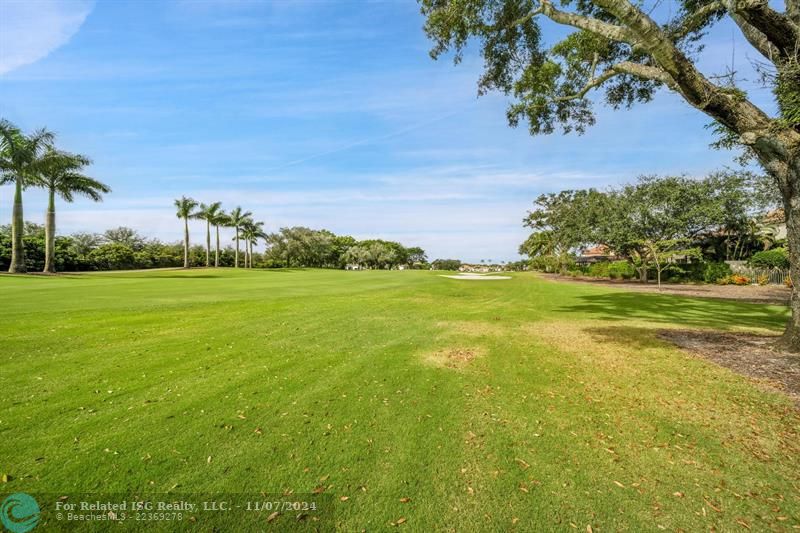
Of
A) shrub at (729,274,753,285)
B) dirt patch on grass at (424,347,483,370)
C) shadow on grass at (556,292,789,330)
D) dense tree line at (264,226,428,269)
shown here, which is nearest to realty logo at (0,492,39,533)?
dirt patch on grass at (424,347,483,370)

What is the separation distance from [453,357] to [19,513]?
5.99m

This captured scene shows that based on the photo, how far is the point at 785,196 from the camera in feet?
22.8

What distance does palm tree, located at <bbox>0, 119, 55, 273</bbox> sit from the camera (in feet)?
92.0

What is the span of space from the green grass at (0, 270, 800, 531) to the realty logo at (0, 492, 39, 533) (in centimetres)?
15

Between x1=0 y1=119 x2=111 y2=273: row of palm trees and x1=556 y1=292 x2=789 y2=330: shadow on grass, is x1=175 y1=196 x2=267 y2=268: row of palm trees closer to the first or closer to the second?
x1=0 y1=119 x2=111 y2=273: row of palm trees

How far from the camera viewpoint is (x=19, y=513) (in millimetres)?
2578

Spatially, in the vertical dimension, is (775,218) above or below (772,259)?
above

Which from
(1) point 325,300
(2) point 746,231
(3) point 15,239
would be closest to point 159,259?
(3) point 15,239

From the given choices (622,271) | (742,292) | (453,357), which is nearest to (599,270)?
(622,271)

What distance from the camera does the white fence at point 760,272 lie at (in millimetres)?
25906

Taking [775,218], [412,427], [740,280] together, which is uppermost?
[775,218]

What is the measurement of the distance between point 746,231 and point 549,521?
43209 millimetres

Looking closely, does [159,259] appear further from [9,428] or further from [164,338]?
[9,428]

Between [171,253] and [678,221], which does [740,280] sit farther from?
[171,253]
